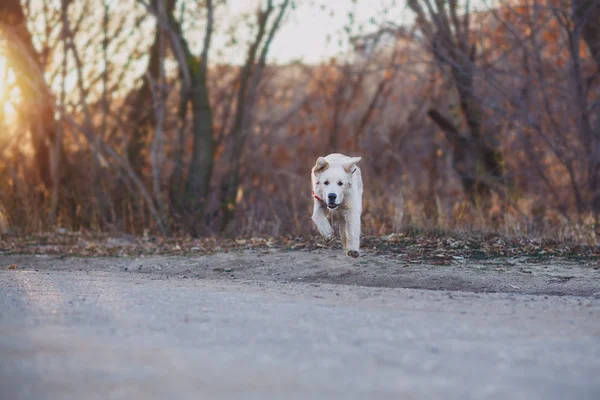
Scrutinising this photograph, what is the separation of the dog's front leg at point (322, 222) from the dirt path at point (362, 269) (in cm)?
51

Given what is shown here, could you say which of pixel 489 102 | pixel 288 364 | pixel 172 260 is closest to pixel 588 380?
pixel 288 364

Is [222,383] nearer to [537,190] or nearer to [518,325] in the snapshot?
[518,325]

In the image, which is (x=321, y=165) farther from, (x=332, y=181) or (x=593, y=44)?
(x=593, y=44)

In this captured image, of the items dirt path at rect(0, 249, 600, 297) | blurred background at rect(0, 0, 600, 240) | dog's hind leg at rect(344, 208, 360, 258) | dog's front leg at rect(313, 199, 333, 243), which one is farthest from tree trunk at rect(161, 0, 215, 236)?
dog's hind leg at rect(344, 208, 360, 258)

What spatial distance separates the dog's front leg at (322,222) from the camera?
10297mm

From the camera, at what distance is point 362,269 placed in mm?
10586

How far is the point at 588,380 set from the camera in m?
4.54

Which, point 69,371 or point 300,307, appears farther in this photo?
point 300,307

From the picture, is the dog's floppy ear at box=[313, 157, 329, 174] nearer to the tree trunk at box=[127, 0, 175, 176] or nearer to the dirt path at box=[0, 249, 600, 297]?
the dirt path at box=[0, 249, 600, 297]

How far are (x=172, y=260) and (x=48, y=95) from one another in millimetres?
11062

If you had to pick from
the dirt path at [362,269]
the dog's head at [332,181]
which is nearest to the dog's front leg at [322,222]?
the dog's head at [332,181]

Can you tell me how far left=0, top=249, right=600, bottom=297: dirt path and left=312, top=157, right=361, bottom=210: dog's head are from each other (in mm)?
973

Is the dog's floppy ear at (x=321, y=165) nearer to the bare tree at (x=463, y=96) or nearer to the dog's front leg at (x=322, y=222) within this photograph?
the dog's front leg at (x=322, y=222)

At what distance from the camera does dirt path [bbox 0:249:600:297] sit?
9500 millimetres
